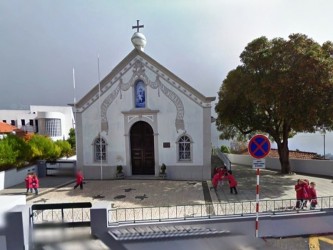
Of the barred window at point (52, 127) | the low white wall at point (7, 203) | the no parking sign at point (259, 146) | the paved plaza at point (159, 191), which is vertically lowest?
the paved plaza at point (159, 191)

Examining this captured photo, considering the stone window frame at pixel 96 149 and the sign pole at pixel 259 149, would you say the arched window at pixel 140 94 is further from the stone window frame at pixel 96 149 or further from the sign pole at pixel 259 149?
the sign pole at pixel 259 149

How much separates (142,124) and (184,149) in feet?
→ 10.6

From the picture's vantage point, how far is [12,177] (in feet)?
52.8

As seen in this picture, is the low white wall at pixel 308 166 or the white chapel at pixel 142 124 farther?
the low white wall at pixel 308 166

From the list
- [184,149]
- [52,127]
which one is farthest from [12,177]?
[52,127]

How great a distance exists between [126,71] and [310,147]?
27361 millimetres

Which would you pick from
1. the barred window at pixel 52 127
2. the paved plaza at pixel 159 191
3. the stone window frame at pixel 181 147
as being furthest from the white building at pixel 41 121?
the stone window frame at pixel 181 147

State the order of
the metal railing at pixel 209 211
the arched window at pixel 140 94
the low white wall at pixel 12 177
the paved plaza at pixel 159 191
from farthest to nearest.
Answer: the arched window at pixel 140 94 → the low white wall at pixel 12 177 → the paved plaza at pixel 159 191 → the metal railing at pixel 209 211

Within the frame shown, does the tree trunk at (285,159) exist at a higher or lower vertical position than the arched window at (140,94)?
lower

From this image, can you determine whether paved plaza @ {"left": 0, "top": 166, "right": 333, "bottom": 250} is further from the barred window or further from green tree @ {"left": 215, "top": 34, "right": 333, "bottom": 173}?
the barred window

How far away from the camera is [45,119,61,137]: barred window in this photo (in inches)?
1620

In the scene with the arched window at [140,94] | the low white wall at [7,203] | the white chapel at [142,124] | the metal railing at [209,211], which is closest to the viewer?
the low white wall at [7,203]

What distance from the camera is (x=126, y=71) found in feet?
54.7

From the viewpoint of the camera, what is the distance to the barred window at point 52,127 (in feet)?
135
